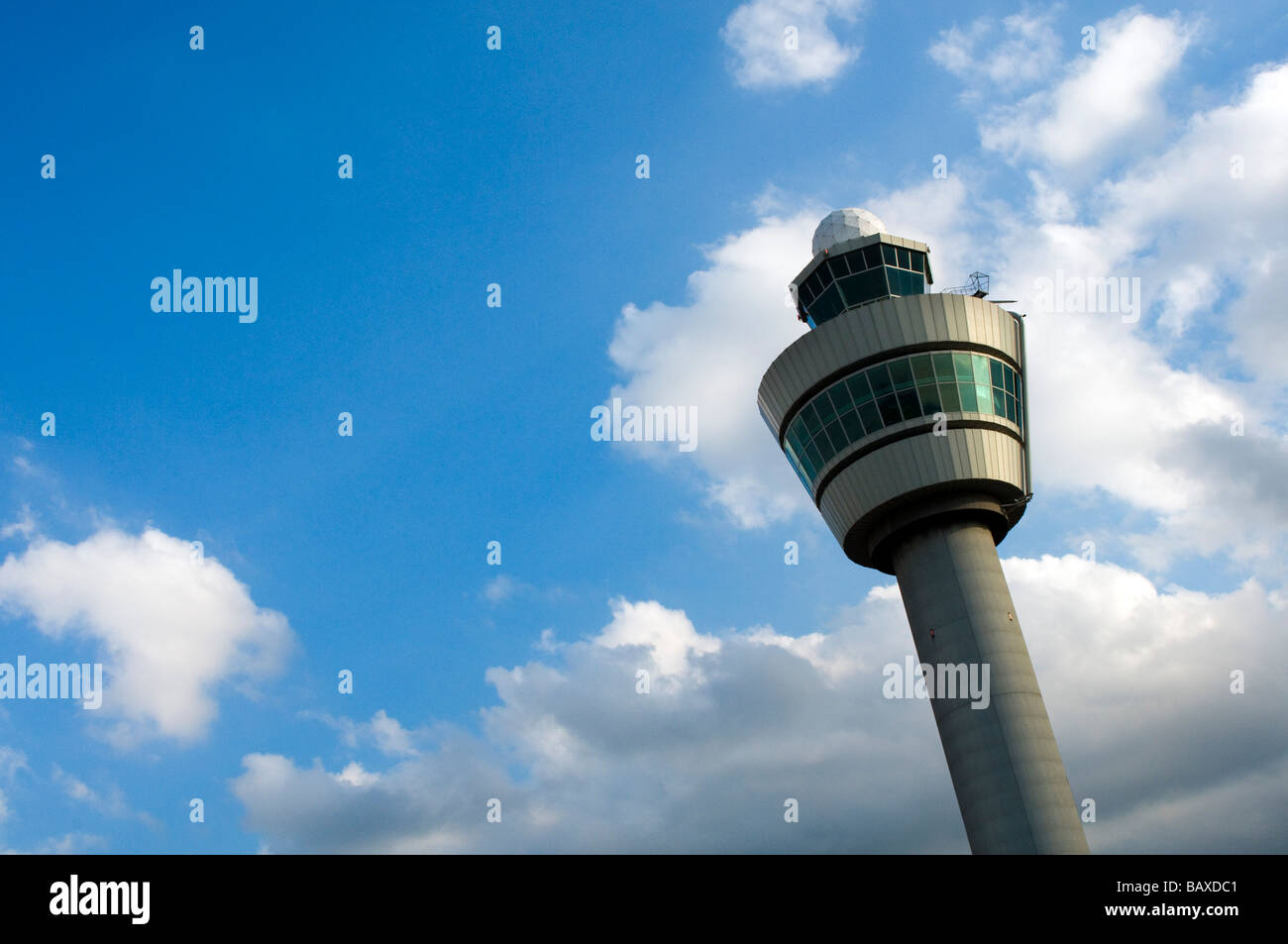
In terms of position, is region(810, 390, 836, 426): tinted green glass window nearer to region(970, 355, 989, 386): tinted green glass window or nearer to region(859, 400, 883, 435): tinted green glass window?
region(859, 400, 883, 435): tinted green glass window

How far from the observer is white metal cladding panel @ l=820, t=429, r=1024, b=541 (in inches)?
1822

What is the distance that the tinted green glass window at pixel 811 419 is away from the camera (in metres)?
50.2

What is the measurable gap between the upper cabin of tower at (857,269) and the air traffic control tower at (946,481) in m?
1.28

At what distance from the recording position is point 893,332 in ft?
159

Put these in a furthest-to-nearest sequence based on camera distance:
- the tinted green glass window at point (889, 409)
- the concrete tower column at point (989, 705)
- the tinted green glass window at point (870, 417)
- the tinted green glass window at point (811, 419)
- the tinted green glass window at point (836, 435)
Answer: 1. the tinted green glass window at point (811, 419)
2. the tinted green glass window at point (836, 435)
3. the tinted green glass window at point (870, 417)
4. the tinted green glass window at point (889, 409)
5. the concrete tower column at point (989, 705)

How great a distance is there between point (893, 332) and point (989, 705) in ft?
63.2

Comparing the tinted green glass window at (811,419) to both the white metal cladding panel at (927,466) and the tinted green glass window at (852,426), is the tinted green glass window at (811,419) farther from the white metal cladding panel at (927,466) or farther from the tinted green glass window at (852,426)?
the white metal cladding panel at (927,466)

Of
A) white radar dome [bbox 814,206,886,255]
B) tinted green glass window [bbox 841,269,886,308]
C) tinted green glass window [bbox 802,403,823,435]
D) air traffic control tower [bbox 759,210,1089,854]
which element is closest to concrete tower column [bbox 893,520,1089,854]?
air traffic control tower [bbox 759,210,1089,854]

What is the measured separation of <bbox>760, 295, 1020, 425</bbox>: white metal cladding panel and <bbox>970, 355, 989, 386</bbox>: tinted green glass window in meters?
0.90

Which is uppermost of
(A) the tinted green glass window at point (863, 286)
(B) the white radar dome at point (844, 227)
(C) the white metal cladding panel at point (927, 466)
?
(B) the white radar dome at point (844, 227)

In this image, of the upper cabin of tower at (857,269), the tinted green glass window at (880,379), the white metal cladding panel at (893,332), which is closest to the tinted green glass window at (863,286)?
the upper cabin of tower at (857,269)

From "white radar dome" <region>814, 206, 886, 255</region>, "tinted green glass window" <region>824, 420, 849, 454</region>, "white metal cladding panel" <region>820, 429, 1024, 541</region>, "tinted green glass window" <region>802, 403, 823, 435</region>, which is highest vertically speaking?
"white radar dome" <region>814, 206, 886, 255</region>
